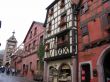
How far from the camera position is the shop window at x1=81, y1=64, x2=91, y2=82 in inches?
631

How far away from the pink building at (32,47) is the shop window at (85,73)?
1032cm

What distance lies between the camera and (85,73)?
53.5 feet

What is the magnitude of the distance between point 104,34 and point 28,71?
17891 mm

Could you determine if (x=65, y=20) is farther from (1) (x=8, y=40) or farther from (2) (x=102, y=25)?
(1) (x=8, y=40)

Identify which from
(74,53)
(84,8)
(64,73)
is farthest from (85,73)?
(84,8)

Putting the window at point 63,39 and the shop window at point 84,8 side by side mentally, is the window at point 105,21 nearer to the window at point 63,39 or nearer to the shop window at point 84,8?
the shop window at point 84,8

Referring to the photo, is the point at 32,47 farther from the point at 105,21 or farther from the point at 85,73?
the point at 105,21

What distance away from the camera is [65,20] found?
19859 mm

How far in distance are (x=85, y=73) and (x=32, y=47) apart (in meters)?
14.4

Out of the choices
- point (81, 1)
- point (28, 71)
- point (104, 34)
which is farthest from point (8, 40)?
point (104, 34)

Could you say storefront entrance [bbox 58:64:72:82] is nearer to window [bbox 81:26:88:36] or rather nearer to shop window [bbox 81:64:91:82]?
shop window [bbox 81:64:91:82]

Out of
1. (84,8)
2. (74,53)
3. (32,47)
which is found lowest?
(74,53)

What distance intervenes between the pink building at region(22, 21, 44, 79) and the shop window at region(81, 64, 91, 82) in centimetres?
1032

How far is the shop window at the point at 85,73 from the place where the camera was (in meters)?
16.0
